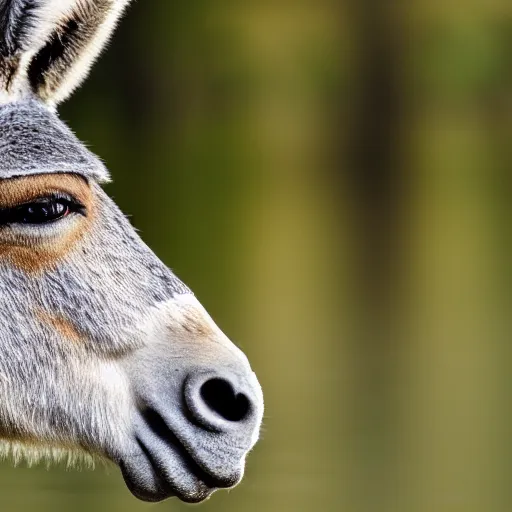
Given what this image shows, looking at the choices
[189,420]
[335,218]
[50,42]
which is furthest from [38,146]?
[335,218]

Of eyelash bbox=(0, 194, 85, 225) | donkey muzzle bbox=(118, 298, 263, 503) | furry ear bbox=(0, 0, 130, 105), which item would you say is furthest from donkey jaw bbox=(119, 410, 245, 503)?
furry ear bbox=(0, 0, 130, 105)

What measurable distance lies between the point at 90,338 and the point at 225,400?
0.32 m

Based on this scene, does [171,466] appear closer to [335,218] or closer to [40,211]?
[40,211]

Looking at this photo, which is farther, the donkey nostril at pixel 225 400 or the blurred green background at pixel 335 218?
the blurred green background at pixel 335 218

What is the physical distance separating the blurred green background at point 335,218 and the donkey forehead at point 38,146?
5412mm

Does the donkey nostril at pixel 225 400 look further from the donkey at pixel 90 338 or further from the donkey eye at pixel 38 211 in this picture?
the donkey eye at pixel 38 211

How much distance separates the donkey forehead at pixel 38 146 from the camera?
261 cm

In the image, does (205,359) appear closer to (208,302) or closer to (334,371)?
(334,371)

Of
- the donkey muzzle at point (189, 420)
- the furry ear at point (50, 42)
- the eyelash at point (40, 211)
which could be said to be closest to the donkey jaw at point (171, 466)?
the donkey muzzle at point (189, 420)

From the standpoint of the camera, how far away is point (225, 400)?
271 cm

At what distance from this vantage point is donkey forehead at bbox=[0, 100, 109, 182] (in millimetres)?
2611

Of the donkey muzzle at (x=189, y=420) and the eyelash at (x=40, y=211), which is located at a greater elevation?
the eyelash at (x=40, y=211)

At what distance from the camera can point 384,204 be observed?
64.2 ft

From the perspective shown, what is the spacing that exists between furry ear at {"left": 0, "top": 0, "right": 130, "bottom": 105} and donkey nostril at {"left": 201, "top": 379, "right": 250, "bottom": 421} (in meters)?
0.76
